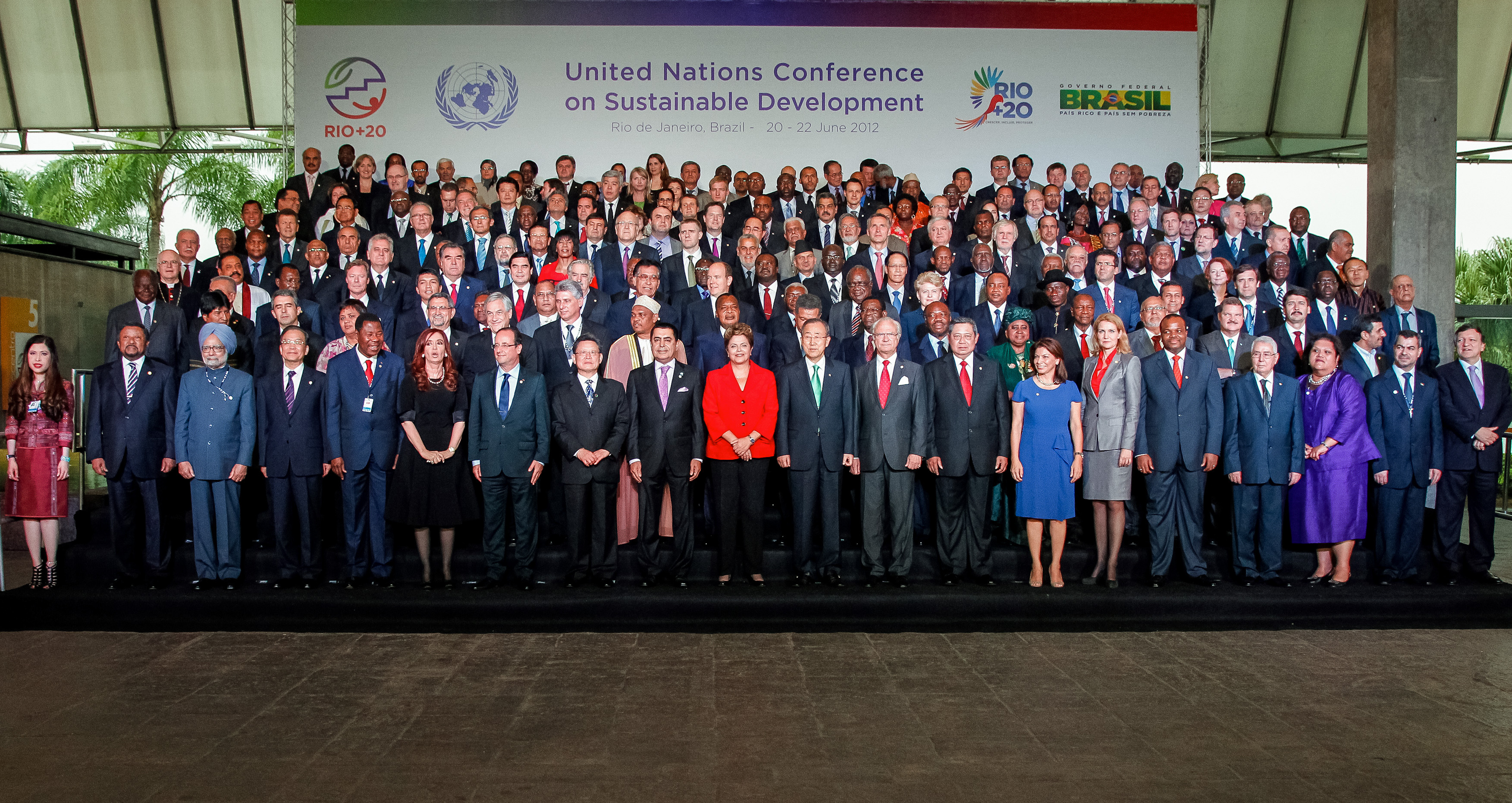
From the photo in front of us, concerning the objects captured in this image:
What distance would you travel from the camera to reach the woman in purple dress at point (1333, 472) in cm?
608

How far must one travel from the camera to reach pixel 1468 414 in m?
6.26

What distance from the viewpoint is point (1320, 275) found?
726 cm

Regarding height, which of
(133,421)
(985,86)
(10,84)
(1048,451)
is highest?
(10,84)

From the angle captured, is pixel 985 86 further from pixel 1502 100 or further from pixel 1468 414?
pixel 1502 100

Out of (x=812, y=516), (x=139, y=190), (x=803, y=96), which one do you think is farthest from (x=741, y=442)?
(x=139, y=190)

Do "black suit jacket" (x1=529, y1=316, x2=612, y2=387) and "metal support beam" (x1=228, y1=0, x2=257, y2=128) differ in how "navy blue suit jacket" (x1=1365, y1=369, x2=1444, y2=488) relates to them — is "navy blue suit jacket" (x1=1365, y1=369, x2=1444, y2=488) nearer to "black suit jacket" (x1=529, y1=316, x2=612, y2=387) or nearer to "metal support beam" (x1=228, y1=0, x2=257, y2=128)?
"black suit jacket" (x1=529, y1=316, x2=612, y2=387)

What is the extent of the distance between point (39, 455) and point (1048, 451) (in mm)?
5816

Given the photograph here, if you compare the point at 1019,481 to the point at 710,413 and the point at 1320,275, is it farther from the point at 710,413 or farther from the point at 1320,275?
the point at 1320,275

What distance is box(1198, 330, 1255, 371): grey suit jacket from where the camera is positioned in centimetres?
644

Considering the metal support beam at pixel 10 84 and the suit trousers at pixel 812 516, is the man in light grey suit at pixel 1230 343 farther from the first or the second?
the metal support beam at pixel 10 84

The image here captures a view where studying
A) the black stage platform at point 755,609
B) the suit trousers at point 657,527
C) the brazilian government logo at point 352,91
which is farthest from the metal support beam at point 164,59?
the suit trousers at point 657,527

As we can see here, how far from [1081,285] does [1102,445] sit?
1.85 meters

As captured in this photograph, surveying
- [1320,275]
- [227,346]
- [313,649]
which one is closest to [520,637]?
[313,649]

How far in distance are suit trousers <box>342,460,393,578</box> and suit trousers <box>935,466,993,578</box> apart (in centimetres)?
325
